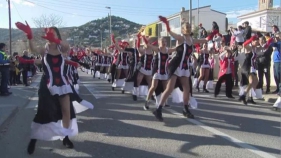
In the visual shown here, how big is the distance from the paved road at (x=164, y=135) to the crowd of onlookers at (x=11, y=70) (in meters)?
4.12

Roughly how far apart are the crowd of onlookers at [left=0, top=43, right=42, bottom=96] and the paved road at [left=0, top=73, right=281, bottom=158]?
13.5 feet

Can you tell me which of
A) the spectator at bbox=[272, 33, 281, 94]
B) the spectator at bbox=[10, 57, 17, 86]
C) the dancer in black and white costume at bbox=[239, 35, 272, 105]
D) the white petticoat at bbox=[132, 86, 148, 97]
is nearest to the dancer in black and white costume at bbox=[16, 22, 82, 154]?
the white petticoat at bbox=[132, 86, 148, 97]

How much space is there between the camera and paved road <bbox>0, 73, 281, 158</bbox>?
5.11 m

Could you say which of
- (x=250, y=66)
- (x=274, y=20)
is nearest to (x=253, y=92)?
(x=250, y=66)

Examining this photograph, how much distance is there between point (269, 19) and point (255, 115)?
46990 millimetres

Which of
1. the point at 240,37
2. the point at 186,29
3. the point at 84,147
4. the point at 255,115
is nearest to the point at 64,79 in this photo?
the point at 84,147

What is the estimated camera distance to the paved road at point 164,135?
5.11 meters

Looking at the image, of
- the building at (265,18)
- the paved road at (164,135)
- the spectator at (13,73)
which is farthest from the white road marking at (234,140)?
the building at (265,18)

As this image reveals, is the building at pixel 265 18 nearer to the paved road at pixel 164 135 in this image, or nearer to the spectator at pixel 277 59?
the spectator at pixel 277 59

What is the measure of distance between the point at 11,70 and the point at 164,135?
13.7 metres

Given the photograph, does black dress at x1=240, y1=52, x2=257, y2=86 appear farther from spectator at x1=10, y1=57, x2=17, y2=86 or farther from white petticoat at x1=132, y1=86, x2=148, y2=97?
spectator at x1=10, y1=57, x2=17, y2=86

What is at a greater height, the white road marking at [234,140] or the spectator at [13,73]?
the spectator at [13,73]

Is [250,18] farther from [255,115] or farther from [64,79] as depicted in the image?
[64,79]

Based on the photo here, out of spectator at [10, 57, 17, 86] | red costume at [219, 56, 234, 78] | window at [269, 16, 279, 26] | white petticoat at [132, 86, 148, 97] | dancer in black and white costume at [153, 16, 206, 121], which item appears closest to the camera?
dancer in black and white costume at [153, 16, 206, 121]
